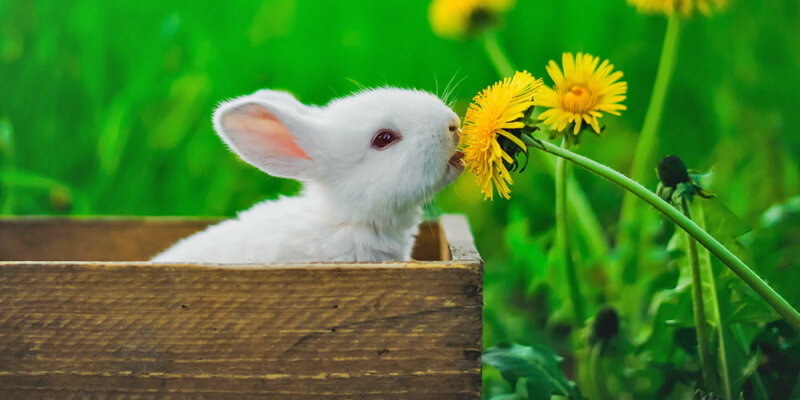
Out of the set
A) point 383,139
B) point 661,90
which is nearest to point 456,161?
point 383,139

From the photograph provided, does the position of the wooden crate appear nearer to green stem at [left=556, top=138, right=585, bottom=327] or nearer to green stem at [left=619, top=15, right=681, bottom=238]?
green stem at [left=556, top=138, right=585, bottom=327]

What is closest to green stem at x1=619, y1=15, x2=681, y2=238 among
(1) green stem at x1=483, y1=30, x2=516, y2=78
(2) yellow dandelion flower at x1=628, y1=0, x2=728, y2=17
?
(2) yellow dandelion flower at x1=628, y1=0, x2=728, y2=17

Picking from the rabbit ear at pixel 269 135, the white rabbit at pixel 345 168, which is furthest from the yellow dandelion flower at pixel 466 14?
the rabbit ear at pixel 269 135

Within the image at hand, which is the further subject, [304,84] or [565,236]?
[304,84]

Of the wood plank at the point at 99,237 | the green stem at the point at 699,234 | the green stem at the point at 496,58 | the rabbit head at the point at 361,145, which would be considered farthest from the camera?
the green stem at the point at 496,58

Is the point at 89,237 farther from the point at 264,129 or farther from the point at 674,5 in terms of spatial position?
the point at 674,5

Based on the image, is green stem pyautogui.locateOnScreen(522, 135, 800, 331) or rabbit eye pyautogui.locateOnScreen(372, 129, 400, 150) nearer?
green stem pyautogui.locateOnScreen(522, 135, 800, 331)

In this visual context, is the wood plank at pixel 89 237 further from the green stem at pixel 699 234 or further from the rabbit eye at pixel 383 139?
the green stem at pixel 699 234
